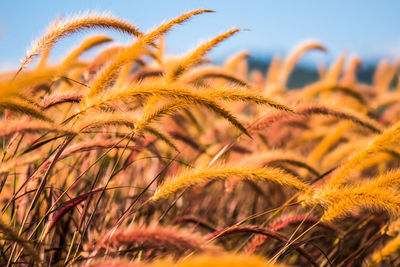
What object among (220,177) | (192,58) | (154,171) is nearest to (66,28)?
(192,58)

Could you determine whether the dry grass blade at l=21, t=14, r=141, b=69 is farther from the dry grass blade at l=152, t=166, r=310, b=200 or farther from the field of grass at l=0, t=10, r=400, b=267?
the dry grass blade at l=152, t=166, r=310, b=200

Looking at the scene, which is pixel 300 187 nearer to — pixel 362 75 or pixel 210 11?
pixel 210 11

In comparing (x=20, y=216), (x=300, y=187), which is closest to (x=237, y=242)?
(x=300, y=187)

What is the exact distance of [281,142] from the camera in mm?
4363

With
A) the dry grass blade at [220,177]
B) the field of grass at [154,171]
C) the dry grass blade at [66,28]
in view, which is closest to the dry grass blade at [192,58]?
the field of grass at [154,171]

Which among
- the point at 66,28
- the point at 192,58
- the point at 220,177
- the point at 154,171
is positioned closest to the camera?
the point at 220,177

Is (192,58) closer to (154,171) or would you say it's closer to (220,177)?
(220,177)

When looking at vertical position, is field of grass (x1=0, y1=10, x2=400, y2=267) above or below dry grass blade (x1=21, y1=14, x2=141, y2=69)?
below

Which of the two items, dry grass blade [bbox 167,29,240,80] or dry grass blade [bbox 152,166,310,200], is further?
dry grass blade [bbox 167,29,240,80]

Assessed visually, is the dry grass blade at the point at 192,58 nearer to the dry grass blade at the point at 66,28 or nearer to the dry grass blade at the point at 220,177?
the dry grass blade at the point at 66,28

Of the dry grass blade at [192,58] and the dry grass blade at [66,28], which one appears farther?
the dry grass blade at [192,58]

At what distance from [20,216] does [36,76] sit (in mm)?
1751

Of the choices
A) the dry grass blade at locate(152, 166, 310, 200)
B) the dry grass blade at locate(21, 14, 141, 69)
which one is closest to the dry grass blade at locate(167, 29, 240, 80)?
the dry grass blade at locate(21, 14, 141, 69)

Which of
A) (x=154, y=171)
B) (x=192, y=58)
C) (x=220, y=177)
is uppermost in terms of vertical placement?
(x=192, y=58)
